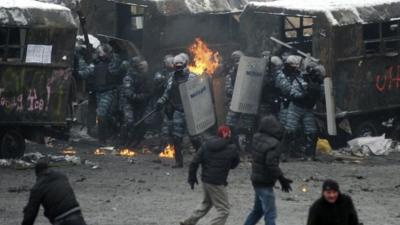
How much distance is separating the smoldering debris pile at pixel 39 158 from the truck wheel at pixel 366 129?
532 centimetres

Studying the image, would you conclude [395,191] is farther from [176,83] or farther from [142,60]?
[142,60]

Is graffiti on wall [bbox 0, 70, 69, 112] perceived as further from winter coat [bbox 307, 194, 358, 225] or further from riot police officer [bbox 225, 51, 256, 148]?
winter coat [bbox 307, 194, 358, 225]

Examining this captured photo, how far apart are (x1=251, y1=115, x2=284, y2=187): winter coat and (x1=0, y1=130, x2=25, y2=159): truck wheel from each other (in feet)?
23.7

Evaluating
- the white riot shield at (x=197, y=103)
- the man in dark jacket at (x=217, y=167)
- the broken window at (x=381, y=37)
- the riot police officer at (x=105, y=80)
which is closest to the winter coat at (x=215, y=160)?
the man in dark jacket at (x=217, y=167)

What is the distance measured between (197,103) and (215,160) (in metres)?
6.67

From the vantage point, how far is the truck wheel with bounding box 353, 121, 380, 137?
21578 mm

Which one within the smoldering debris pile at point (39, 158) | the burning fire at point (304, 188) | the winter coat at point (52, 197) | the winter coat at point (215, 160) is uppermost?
the winter coat at point (52, 197)

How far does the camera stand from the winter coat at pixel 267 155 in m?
12.5

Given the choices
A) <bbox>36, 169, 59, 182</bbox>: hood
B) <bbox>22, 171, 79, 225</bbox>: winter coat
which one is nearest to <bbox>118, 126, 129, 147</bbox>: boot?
<bbox>36, 169, 59, 182</bbox>: hood

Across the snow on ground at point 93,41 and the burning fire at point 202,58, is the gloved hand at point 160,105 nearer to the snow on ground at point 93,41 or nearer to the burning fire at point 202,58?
the burning fire at point 202,58

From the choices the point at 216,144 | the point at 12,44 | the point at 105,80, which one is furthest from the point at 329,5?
the point at 216,144

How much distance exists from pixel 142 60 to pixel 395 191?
6754 mm

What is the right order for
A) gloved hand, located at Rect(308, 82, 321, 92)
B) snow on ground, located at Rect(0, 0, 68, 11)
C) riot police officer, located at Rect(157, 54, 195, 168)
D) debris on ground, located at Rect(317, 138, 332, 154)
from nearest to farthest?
1. snow on ground, located at Rect(0, 0, 68, 11)
2. riot police officer, located at Rect(157, 54, 195, 168)
3. gloved hand, located at Rect(308, 82, 321, 92)
4. debris on ground, located at Rect(317, 138, 332, 154)

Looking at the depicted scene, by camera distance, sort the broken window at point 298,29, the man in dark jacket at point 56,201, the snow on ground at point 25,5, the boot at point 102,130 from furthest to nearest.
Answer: the broken window at point 298,29
the boot at point 102,130
the snow on ground at point 25,5
the man in dark jacket at point 56,201
